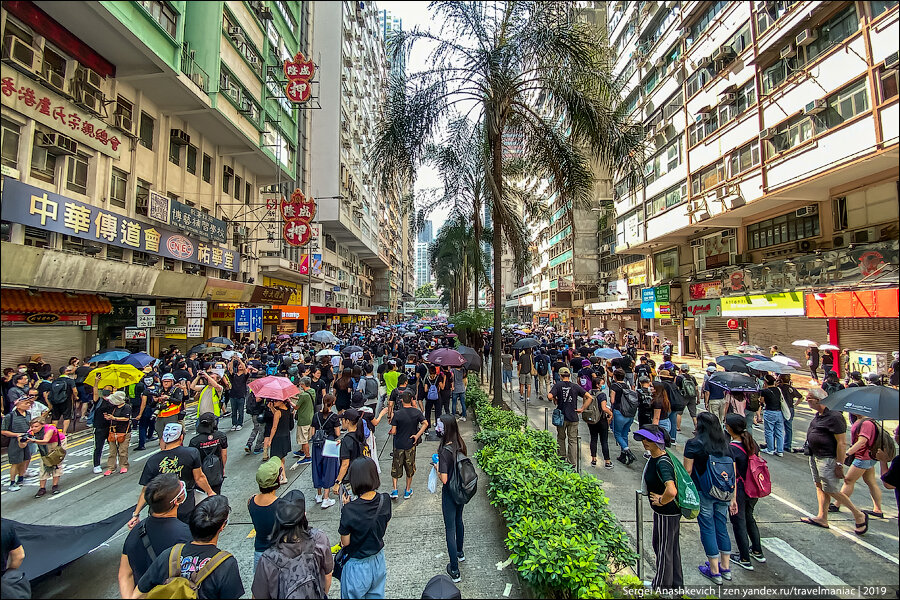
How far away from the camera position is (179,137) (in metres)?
17.3

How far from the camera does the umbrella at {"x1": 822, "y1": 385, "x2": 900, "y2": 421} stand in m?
3.46

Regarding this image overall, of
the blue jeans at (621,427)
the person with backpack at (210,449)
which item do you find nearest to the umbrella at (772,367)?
the blue jeans at (621,427)

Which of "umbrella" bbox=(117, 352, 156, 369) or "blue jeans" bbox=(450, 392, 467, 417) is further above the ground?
"umbrella" bbox=(117, 352, 156, 369)

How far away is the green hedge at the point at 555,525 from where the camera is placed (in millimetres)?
3742

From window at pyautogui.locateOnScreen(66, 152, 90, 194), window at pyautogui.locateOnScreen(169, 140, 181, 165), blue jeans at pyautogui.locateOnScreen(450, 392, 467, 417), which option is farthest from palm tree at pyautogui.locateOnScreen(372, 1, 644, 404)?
window at pyautogui.locateOnScreen(169, 140, 181, 165)

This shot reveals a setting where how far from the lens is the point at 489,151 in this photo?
1078cm

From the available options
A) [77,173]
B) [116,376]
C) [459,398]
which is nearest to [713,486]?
[459,398]

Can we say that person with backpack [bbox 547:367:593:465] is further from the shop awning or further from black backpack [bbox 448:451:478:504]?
the shop awning

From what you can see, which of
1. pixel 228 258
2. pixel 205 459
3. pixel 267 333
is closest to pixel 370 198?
pixel 267 333

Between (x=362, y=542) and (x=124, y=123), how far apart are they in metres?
17.0

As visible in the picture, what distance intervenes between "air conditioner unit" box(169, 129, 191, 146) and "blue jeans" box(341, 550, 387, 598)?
1988 cm

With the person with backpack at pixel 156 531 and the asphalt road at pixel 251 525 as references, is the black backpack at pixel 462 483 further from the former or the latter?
the person with backpack at pixel 156 531

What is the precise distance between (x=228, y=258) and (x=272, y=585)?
21.3 meters

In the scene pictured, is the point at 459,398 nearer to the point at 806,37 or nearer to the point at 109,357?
the point at 109,357
